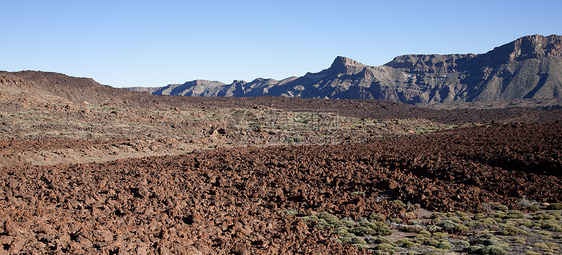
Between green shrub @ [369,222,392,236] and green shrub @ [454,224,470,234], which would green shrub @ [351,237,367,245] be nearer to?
green shrub @ [369,222,392,236]

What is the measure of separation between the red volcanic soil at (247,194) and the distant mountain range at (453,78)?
115323mm

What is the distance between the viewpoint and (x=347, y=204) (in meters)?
15.0

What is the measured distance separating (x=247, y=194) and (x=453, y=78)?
15254 cm

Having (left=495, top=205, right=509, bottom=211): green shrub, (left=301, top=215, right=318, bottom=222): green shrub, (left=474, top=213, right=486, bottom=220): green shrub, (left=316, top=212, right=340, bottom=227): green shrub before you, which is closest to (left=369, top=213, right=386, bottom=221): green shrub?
(left=316, top=212, right=340, bottom=227): green shrub

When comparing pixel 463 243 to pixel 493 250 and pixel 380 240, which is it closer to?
pixel 493 250

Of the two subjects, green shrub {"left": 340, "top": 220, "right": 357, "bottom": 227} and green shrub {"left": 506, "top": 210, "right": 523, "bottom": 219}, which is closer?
green shrub {"left": 340, "top": 220, "right": 357, "bottom": 227}

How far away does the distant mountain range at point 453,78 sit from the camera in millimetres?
132000

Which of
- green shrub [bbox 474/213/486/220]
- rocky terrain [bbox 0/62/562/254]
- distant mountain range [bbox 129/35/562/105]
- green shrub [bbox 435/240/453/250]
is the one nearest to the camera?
rocky terrain [bbox 0/62/562/254]

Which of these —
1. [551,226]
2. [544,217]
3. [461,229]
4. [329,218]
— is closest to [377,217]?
[329,218]

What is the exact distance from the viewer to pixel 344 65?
174375mm

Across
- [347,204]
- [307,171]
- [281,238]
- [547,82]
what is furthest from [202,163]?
[547,82]

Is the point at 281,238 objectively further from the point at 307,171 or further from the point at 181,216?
the point at 307,171

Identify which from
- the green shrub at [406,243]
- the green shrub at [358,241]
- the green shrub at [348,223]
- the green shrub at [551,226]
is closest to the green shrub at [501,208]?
the green shrub at [551,226]

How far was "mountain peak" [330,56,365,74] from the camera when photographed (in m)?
174
